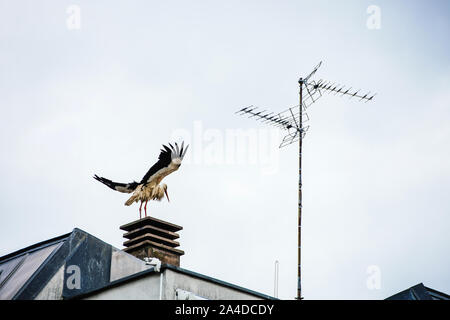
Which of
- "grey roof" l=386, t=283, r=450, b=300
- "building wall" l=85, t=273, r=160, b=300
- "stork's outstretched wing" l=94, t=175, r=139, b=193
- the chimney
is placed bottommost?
"building wall" l=85, t=273, r=160, b=300

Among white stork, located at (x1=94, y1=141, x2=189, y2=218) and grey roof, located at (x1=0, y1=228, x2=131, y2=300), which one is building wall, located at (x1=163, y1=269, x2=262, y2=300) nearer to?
grey roof, located at (x1=0, y1=228, x2=131, y2=300)

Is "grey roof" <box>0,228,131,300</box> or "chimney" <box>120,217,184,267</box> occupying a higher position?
"chimney" <box>120,217,184,267</box>

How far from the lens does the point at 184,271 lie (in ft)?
74.6

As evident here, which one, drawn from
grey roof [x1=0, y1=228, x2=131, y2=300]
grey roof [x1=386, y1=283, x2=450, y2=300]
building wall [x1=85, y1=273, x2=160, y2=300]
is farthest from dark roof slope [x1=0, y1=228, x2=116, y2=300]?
grey roof [x1=386, y1=283, x2=450, y2=300]

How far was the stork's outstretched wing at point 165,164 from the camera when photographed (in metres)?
33.0

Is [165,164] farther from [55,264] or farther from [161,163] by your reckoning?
[55,264]

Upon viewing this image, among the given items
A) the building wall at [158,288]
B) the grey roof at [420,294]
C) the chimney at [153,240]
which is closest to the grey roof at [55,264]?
the chimney at [153,240]

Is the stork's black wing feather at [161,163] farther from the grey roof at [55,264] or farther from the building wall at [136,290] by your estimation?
the building wall at [136,290]

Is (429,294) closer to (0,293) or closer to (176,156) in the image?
(176,156)

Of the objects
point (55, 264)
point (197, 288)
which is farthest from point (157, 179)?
point (197, 288)

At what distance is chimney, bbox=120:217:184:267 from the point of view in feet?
104

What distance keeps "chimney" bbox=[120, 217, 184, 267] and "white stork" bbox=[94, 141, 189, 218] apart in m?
0.92

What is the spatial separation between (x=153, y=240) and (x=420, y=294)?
382 inches
